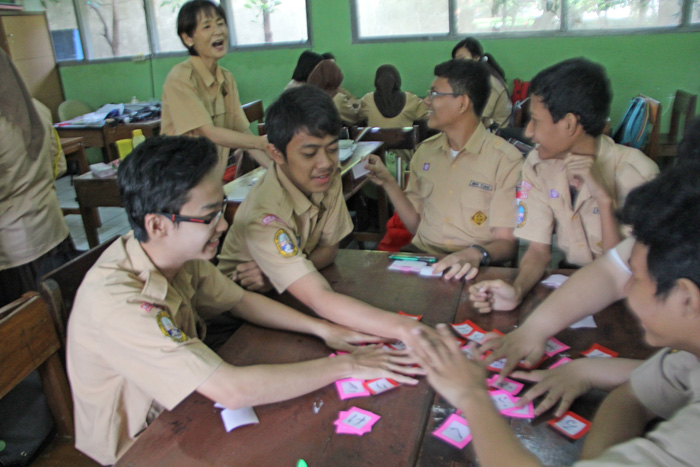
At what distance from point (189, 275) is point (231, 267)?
44 centimetres

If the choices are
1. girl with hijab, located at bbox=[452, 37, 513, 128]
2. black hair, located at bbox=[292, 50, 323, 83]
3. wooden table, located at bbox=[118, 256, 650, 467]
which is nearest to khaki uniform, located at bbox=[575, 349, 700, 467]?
wooden table, located at bbox=[118, 256, 650, 467]

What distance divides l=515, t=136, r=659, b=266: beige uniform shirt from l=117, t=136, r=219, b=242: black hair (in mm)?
1202

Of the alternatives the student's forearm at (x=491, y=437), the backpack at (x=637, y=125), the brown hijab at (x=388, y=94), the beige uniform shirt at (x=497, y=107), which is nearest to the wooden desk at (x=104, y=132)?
the brown hijab at (x=388, y=94)

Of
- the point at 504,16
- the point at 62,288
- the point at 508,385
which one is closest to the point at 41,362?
the point at 62,288

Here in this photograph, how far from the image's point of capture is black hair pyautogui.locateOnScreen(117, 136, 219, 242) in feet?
4.12

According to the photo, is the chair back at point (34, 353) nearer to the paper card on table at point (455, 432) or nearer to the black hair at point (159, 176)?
the black hair at point (159, 176)

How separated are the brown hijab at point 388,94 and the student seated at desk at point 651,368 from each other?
3697 millimetres

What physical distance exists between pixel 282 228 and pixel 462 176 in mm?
936

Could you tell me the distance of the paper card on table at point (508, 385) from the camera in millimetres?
1144

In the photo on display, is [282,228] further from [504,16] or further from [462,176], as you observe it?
[504,16]

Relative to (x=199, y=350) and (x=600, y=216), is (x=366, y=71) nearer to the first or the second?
(x=600, y=216)

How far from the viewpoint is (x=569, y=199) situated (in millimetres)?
1927

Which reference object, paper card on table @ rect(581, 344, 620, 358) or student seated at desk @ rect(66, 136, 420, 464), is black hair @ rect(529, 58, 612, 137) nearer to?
paper card on table @ rect(581, 344, 620, 358)

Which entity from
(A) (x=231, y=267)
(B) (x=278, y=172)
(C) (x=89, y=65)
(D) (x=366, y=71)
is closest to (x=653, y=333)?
(B) (x=278, y=172)
